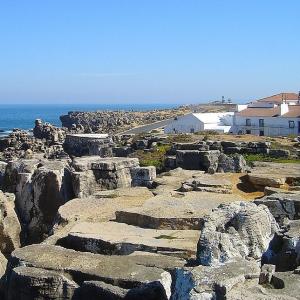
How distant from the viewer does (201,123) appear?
5072cm

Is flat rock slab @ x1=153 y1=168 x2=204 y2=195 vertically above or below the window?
above

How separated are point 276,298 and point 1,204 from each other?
10.7 m

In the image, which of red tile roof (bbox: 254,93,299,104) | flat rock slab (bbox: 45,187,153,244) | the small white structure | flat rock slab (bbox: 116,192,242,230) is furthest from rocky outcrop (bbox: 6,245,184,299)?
red tile roof (bbox: 254,93,299,104)

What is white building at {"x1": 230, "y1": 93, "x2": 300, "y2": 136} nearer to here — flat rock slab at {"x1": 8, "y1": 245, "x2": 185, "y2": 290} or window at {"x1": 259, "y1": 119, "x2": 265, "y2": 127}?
window at {"x1": 259, "y1": 119, "x2": 265, "y2": 127}

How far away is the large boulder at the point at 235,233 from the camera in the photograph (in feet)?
25.1

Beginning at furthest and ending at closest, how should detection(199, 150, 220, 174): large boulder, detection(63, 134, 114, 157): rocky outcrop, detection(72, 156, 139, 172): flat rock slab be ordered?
detection(63, 134, 114, 157): rocky outcrop < detection(199, 150, 220, 174): large boulder < detection(72, 156, 139, 172): flat rock slab

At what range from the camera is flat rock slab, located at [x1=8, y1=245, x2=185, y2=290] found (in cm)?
830

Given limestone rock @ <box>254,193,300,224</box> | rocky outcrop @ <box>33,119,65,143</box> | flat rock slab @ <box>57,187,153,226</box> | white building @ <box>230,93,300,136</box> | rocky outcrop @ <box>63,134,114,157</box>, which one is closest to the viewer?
limestone rock @ <box>254,193,300,224</box>

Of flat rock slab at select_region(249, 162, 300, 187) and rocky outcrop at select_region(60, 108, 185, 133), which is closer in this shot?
flat rock slab at select_region(249, 162, 300, 187)

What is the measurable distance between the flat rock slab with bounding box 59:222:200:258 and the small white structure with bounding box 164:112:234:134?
38.8 m

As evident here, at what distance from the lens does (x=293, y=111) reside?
4812 cm

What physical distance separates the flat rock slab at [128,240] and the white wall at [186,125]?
3925 cm

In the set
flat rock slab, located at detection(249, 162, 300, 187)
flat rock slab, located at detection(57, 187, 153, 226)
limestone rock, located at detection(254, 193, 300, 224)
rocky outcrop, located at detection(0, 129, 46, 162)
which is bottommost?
rocky outcrop, located at detection(0, 129, 46, 162)

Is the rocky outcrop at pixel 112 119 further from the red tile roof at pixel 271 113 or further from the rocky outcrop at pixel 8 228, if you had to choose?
the rocky outcrop at pixel 8 228
